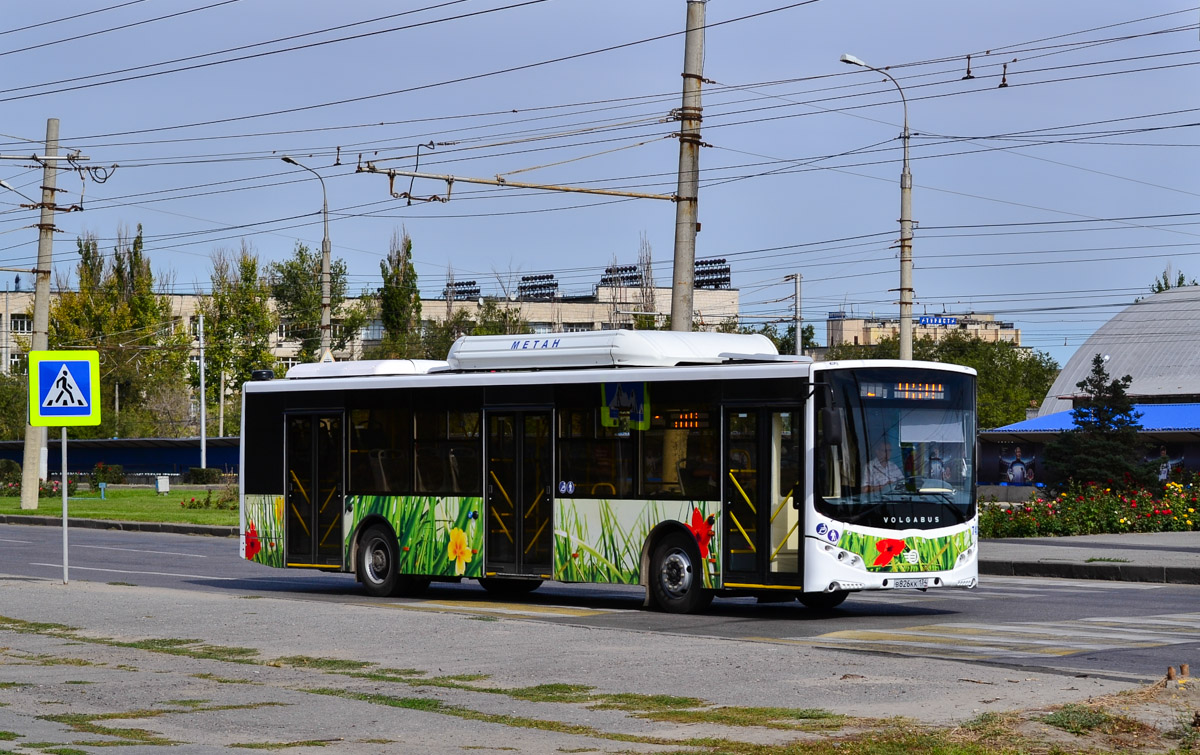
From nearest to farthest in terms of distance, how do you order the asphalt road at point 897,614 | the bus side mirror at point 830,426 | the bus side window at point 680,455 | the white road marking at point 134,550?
the asphalt road at point 897,614 → the bus side mirror at point 830,426 → the bus side window at point 680,455 → the white road marking at point 134,550

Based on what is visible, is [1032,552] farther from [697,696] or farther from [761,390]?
[697,696]

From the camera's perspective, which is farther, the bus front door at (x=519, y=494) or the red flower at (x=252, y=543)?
the red flower at (x=252, y=543)

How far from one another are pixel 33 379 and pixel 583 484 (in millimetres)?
8540

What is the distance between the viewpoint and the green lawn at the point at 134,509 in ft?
133

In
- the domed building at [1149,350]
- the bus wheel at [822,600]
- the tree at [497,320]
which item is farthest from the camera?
the tree at [497,320]

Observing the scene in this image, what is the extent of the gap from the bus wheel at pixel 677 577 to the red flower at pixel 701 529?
3.2 inches

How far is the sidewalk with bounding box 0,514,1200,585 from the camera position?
22062 millimetres

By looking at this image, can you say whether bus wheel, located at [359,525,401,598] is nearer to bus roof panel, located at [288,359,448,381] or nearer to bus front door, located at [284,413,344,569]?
bus front door, located at [284,413,344,569]

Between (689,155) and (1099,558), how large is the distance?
8.72 metres

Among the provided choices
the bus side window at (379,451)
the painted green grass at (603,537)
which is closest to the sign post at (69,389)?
the bus side window at (379,451)

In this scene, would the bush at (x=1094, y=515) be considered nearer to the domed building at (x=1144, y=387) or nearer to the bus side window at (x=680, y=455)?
the bus side window at (x=680, y=455)

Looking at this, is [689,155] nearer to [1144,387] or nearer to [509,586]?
[509,586]

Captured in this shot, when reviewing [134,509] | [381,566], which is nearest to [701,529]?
[381,566]

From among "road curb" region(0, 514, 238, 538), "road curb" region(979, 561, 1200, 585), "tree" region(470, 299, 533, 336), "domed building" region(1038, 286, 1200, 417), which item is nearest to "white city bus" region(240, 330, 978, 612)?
"road curb" region(979, 561, 1200, 585)
